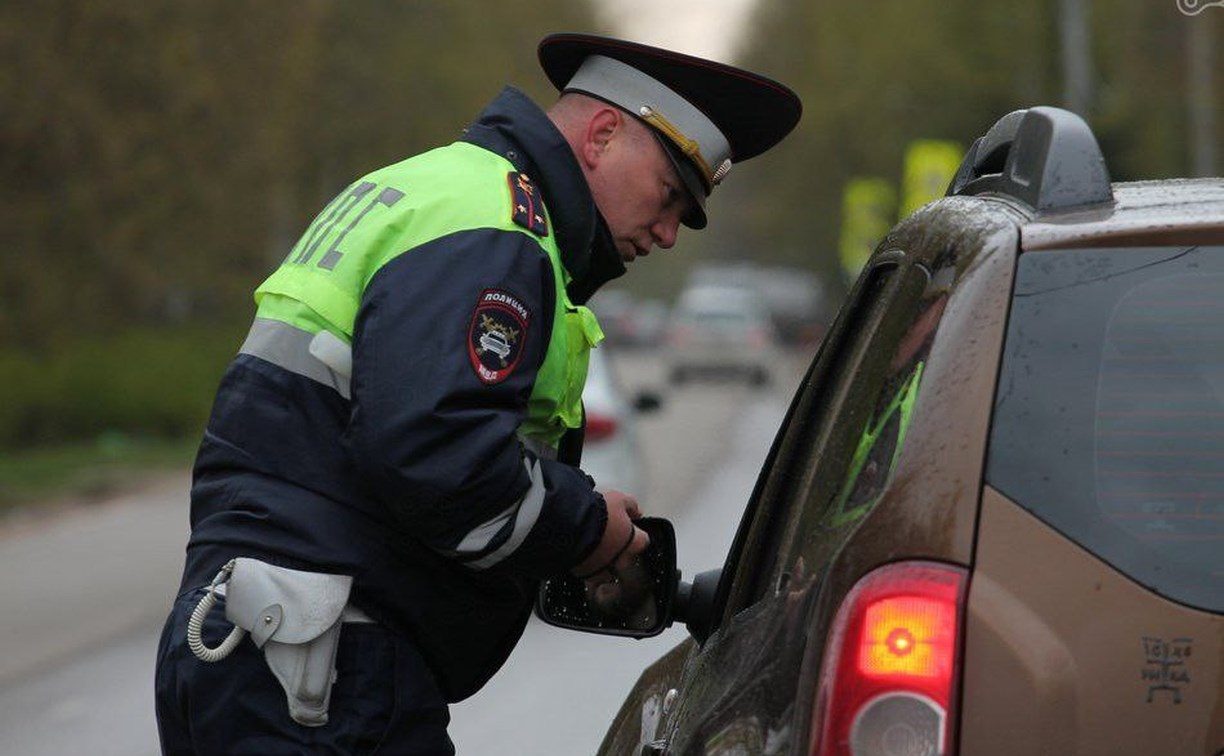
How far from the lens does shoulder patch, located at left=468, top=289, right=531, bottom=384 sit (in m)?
2.91

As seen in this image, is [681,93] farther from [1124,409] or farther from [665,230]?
[1124,409]

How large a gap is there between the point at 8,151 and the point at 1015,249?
17730 mm

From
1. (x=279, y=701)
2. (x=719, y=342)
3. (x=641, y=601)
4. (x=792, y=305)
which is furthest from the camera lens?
(x=792, y=305)

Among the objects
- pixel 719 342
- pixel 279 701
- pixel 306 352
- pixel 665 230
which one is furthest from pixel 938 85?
pixel 279 701

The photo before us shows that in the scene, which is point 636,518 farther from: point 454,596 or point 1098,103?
point 1098,103

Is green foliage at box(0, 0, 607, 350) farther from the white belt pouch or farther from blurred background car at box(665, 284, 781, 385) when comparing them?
the white belt pouch

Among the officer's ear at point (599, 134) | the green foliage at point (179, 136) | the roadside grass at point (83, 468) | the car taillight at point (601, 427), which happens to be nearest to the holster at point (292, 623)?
the officer's ear at point (599, 134)

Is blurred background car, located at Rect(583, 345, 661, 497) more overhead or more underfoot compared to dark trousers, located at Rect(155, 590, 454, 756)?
more underfoot

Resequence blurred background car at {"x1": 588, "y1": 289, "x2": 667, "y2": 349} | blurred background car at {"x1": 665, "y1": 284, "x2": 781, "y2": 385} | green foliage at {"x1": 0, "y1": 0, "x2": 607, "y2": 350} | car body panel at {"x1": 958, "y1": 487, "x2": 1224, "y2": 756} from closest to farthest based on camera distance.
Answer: car body panel at {"x1": 958, "y1": 487, "x2": 1224, "y2": 756} < green foliage at {"x1": 0, "y1": 0, "x2": 607, "y2": 350} < blurred background car at {"x1": 665, "y1": 284, "x2": 781, "y2": 385} < blurred background car at {"x1": 588, "y1": 289, "x2": 667, "y2": 349}

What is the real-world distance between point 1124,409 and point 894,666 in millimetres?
384

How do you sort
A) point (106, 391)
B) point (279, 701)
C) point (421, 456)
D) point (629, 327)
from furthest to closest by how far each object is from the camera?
1. point (629, 327)
2. point (106, 391)
3. point (279, 701)
4. point (421, 456)

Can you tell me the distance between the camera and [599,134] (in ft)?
11.2

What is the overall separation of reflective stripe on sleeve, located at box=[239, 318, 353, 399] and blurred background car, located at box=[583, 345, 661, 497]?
8.51 m

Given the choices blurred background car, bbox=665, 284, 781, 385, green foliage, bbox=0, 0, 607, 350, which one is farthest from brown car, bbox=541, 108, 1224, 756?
blurred background car, bbox=665, 284, 781, 385
